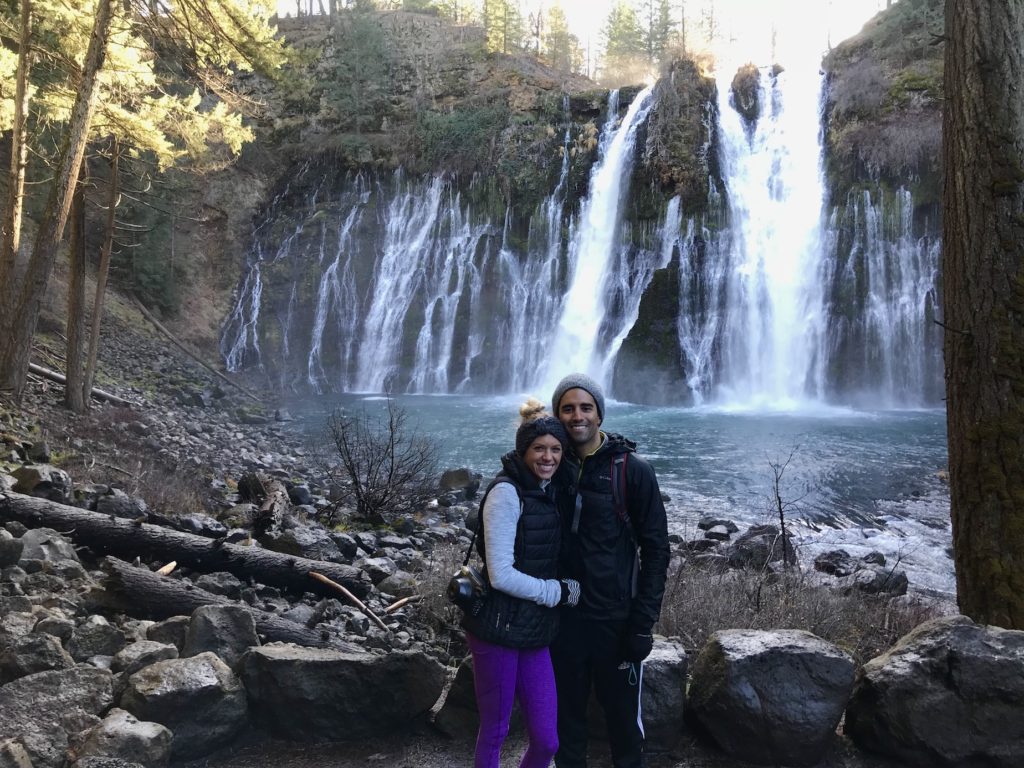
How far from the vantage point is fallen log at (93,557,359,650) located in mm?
4418

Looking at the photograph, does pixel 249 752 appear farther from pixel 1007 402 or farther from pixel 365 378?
pixel 365 378

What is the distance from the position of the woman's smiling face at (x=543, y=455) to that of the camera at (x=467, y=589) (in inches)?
18.4

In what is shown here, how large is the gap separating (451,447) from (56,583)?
1226 centimetres

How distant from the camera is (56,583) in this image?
459cm

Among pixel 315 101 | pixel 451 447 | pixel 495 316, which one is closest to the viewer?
pixel 451 447

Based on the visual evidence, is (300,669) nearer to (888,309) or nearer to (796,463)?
(796,463)

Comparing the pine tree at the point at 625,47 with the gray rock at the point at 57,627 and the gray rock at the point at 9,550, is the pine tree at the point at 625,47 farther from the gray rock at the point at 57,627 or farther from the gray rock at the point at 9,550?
the gray rock at the point at 57,627

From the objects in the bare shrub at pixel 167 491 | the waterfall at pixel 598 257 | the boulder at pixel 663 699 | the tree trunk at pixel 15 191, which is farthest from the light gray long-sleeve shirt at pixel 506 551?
the waterfall at pixel 598 257

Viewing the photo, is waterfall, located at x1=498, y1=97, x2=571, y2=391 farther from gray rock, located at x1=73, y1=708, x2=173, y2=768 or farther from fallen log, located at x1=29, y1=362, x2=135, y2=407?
gray rock, located at x1=73, y1=708, x2=173, y2=768

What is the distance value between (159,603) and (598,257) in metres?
25.1

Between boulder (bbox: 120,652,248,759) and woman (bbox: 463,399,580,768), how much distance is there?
4.11 ft

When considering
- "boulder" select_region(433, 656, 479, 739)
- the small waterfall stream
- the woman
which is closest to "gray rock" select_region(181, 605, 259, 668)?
"boulder" select_region(433, 656, 479, 739)

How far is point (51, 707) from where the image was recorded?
3.04 metres

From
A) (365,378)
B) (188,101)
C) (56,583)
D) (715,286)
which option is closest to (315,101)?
(365,378)
